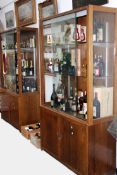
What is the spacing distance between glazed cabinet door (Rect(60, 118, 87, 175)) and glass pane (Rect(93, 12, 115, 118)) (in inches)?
11.2

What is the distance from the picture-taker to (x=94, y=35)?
8.76ft

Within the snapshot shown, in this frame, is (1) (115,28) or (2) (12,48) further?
(2) (12,48)

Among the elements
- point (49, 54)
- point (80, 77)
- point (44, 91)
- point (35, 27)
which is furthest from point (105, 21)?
point (35, 27)

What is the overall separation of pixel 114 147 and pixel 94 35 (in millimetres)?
1337

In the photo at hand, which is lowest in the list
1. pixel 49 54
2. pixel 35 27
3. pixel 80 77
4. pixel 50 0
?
pixel 80 77

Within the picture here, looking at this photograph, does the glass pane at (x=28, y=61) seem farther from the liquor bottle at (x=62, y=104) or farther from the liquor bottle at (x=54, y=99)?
the liquor bottle at (x=62, y=104)

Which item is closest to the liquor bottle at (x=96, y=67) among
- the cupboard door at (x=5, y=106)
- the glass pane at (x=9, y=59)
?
the glass pane at (x=9, y=59)

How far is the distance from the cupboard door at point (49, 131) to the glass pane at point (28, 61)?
1.16 metres

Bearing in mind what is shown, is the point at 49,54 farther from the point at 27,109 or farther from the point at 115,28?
the point at 27,109

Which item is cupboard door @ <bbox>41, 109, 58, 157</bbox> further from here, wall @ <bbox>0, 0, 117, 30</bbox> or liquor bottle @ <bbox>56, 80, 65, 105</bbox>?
wall @ <bbox>0, 0, 117, 30</bbox>

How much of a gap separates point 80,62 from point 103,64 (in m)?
0.28

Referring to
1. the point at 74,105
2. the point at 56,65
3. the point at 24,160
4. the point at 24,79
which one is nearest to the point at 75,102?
the point at 74,105

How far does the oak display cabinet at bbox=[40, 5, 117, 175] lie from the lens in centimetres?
263

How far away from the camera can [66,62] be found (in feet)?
10.4
